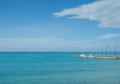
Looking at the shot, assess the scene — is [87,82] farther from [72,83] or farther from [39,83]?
[39,83]

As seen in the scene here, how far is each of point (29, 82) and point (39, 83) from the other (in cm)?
189

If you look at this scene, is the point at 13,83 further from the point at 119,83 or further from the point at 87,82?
the point at 119,83

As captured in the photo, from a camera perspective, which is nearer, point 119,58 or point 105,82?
point 105,82

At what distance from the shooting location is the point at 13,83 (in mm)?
35812

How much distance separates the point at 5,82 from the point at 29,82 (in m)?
3.56

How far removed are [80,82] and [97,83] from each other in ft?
7.96

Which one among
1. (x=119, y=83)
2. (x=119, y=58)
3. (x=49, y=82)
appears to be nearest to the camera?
(x=119, y=83)

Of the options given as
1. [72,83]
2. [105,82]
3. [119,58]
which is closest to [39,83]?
[72,83]

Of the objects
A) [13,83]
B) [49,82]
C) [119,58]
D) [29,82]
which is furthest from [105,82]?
[119,58]

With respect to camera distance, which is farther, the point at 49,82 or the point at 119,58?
the point at 119,58

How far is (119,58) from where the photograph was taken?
10044 centimetres

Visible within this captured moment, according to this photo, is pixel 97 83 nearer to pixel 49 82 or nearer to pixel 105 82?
pixel 105 82

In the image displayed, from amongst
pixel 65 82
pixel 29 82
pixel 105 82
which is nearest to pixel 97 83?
pixel 105 82

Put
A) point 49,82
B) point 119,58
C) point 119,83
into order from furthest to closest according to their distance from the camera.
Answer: point 119,58, point 49,82, point 119,83
